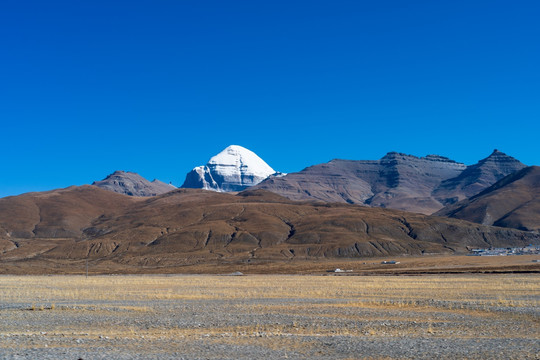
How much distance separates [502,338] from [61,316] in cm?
2316

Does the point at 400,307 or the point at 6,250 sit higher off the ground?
the point at 6,250

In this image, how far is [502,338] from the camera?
74.2ft

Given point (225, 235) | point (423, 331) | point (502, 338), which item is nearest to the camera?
point (502, 338)

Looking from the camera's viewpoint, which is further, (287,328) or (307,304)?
(307,304)

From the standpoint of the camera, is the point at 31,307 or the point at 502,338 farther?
the point at 31,307

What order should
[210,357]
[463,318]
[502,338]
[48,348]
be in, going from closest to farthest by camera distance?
[210,357], [48,348], [502,338], [463,318]

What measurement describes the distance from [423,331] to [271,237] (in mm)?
162917

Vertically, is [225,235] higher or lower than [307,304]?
higher

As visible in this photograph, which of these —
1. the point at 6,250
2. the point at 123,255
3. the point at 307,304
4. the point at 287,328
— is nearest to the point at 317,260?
the point at 123,255

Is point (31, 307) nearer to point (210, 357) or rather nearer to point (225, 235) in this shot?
point (210, 357)

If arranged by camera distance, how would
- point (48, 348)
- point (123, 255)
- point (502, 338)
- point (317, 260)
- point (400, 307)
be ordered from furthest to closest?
point (123, 255) < point (317, 260) < point (400, 307) < point (502, 338) < point (48, 348)

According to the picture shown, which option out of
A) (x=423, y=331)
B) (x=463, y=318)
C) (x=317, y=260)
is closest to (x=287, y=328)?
(x=423, y=331)

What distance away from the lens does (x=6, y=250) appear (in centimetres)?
18188

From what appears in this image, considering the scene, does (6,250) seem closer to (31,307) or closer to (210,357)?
(31,307)
